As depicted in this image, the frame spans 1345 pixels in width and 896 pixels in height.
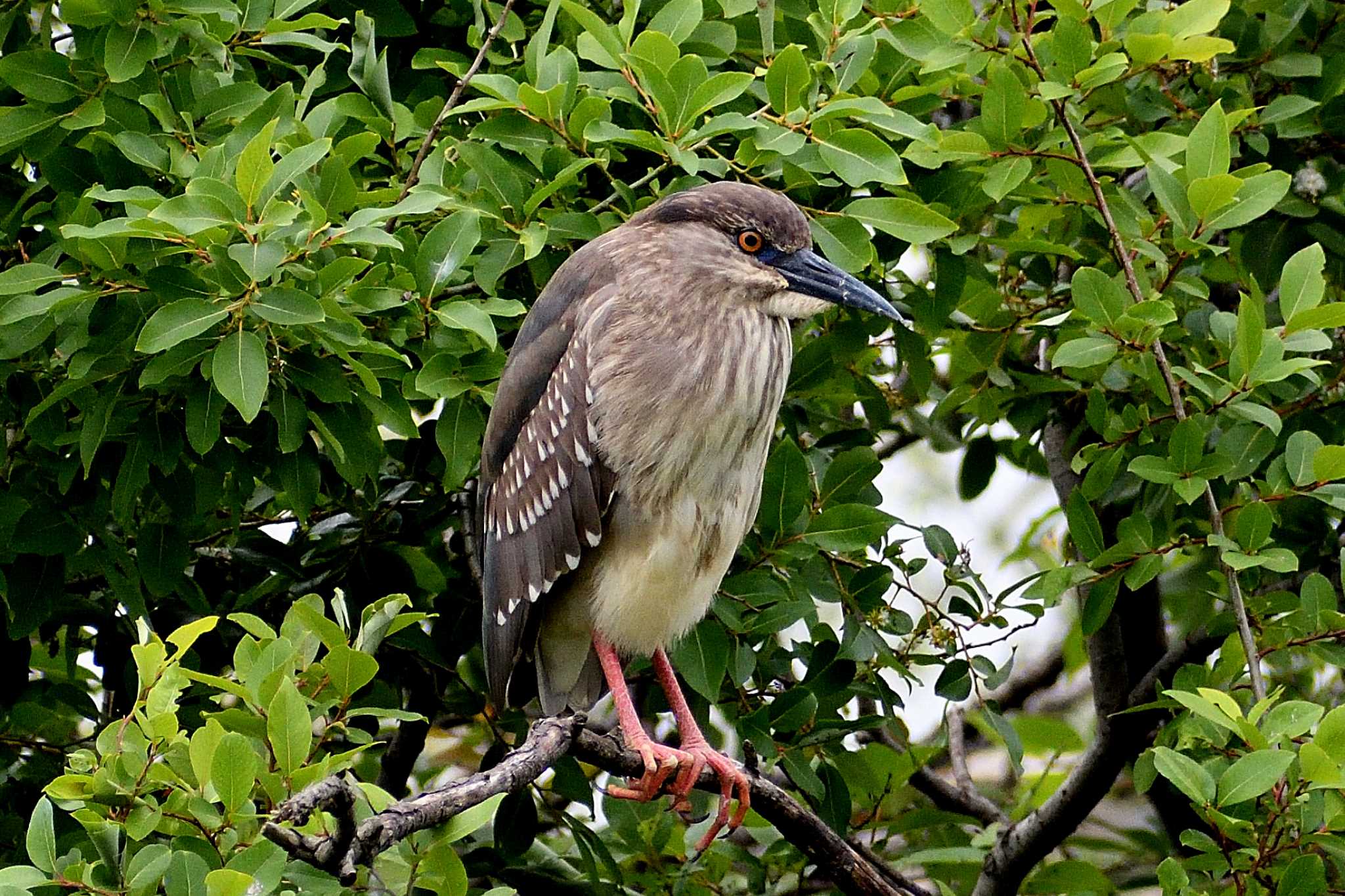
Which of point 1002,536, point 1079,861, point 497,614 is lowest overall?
point 1002,536

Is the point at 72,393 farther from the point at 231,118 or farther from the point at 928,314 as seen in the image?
the point at 928,314

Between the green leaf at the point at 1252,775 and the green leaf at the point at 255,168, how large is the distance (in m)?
1.84

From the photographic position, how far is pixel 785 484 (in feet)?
10.8

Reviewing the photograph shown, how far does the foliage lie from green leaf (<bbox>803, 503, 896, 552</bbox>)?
0.07ft

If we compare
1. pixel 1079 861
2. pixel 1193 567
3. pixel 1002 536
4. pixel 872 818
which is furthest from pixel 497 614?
pixel 1002 536

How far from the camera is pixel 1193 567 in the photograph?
4242mm

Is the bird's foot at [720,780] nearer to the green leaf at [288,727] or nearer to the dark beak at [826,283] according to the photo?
the dark beak at [826,283]

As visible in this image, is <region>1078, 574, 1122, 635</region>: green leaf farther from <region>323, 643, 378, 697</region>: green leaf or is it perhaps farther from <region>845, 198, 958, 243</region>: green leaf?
<region>323, 643, 378, 697</region>: green leaf

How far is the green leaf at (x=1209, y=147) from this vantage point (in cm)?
303

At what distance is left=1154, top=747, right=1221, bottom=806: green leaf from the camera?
257 centimetres

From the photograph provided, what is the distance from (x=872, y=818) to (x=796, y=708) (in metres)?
0.67

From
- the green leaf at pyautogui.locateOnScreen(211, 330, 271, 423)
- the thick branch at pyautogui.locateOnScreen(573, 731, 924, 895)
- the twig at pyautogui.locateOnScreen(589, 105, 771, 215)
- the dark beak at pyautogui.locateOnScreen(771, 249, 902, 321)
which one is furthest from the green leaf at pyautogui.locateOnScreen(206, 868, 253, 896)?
the dark beak at pyautogui.locateOnScreen(771, 249, 902, 321)

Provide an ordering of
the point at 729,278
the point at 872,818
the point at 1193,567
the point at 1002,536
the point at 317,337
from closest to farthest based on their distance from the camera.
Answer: the point at 317,337 < the point at 729,278 < the point at 872,818 < the point at 1193,567 < the point at 1002,536

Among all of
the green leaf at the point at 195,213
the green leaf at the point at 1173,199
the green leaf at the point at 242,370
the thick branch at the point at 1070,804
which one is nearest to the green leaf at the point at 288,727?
the green leaf at the point at 242,370
